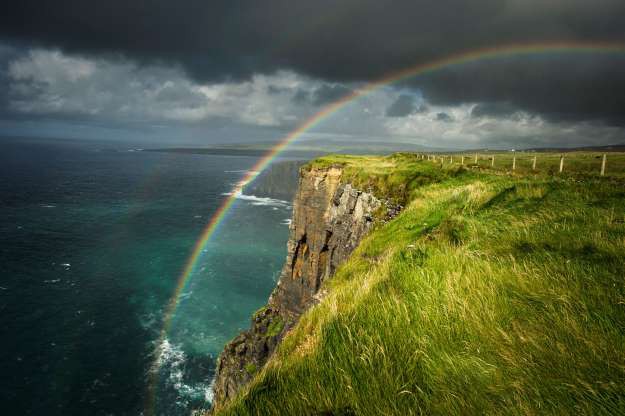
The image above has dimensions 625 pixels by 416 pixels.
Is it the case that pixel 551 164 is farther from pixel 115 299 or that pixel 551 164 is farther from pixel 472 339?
pixel 115 299

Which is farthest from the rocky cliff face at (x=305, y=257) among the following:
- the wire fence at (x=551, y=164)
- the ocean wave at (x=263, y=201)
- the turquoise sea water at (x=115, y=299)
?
the ocean wave at (x=263, y=201)

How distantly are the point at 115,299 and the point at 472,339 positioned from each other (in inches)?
2593

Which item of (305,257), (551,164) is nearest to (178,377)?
(305,257)

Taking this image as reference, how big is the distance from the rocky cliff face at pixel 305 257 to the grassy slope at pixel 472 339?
18118 mm

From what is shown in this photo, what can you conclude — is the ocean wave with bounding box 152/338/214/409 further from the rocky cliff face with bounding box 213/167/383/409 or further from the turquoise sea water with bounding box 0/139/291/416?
the rocky cliff face with bounding box 213/167/383/409

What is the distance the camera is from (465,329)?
3.36 meters

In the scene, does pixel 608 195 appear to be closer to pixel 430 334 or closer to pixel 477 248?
pixel 477 248

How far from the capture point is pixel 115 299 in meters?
56.4

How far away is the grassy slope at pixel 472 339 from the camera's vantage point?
2.46 m

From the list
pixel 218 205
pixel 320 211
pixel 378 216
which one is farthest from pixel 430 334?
pixel 218 205

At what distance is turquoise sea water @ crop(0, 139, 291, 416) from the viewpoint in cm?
3856

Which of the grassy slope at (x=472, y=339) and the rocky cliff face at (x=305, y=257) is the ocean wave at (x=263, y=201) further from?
the grassy slope at (x=472, y=339)

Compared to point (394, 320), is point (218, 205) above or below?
below

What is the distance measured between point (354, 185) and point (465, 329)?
26.4m
